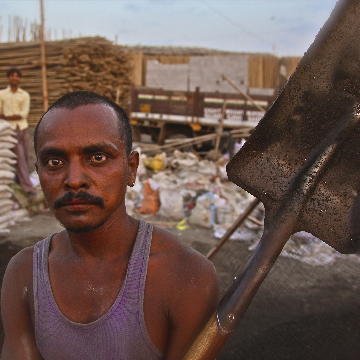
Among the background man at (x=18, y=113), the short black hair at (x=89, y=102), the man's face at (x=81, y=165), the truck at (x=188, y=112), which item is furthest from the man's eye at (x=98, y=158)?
the truck at (x=188, y=112)

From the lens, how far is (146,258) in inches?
43.8

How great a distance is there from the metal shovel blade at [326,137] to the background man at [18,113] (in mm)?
4960

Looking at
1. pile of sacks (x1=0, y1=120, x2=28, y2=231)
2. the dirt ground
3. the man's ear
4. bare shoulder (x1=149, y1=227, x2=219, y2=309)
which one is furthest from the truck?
bare shoulder (x1=149, y1=227, x2=219, y2=309)

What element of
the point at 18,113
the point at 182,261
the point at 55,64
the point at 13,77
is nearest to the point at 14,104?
the point at 18,113

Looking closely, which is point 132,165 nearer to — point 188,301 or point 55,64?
point 188,301

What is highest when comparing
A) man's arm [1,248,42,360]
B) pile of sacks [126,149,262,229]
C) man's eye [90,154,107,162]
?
man's eye [90,154,107,162]

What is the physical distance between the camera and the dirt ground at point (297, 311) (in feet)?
7.63

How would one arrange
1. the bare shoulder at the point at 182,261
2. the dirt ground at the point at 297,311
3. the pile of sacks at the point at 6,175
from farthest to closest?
the pile of sacks at the point at 6,175 < the dirt ground at the point at 297,311 < the bare shoulder at the point at 182,261

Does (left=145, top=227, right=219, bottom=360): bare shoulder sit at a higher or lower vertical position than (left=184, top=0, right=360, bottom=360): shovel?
lower

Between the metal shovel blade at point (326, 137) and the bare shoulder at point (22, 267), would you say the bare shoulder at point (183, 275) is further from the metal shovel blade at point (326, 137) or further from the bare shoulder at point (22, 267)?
the bare shoulder at point (22, 267)

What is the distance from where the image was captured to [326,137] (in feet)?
3.34

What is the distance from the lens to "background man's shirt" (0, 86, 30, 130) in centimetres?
525

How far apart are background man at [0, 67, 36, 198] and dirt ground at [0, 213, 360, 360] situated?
1419 mm

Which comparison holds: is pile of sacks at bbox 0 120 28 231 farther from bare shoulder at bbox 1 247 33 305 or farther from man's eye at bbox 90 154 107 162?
man's eye at bbox 90 154 107 162
